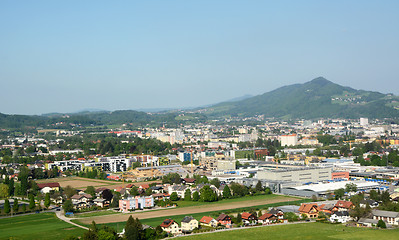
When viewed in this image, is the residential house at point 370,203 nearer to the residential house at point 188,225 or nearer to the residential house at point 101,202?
the residential house at point 188,225

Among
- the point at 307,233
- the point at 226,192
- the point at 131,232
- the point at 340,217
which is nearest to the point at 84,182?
the point at 226,192

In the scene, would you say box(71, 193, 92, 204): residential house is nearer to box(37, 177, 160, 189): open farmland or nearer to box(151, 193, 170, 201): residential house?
box(151, 193, 170, 201): residential house

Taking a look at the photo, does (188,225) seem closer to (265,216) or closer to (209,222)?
(209,222)

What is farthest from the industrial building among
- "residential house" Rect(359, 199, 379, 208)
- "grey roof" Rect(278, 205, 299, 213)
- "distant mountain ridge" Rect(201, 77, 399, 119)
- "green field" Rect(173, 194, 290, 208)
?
"distant mountain ridge" Rect(201, 77, 399, 119)

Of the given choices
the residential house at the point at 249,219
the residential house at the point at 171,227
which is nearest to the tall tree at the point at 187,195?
the residential house at the point at 249,219

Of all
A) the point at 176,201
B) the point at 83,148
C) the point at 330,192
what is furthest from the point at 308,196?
the point at 83,148

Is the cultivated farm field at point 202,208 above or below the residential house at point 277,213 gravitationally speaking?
below
